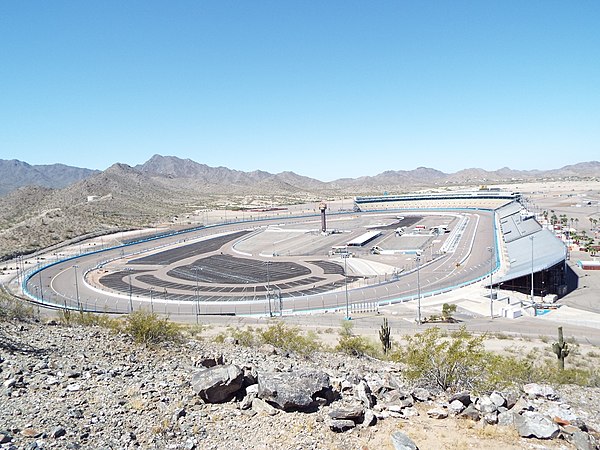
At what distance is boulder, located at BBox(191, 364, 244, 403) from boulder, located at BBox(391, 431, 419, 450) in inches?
186

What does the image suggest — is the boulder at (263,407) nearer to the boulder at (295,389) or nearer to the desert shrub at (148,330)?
the boulder at (295,389)

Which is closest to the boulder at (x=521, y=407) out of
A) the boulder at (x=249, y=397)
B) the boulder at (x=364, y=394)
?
the boulder at (x=364, y=394)

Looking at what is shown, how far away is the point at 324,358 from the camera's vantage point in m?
21.8

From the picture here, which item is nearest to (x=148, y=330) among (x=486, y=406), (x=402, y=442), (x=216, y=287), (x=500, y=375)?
(x=402, y=442)

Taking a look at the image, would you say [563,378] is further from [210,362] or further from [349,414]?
[210,362]

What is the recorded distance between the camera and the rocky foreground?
11141 mm

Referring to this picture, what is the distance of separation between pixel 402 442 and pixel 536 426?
3.73m

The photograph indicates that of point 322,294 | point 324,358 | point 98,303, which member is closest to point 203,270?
point 98,303

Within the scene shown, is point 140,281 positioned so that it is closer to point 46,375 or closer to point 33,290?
point 33,290

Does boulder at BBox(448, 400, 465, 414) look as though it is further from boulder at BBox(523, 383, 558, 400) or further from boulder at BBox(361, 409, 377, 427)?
boulder at BBox(523, 383, 558, 400)

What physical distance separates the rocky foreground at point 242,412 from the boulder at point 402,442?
3 centimetres

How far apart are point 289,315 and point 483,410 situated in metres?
34.7

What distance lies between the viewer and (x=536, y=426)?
11.7 metres

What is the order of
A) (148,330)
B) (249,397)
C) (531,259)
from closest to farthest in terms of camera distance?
(249,397), (148,330), (531,259)
